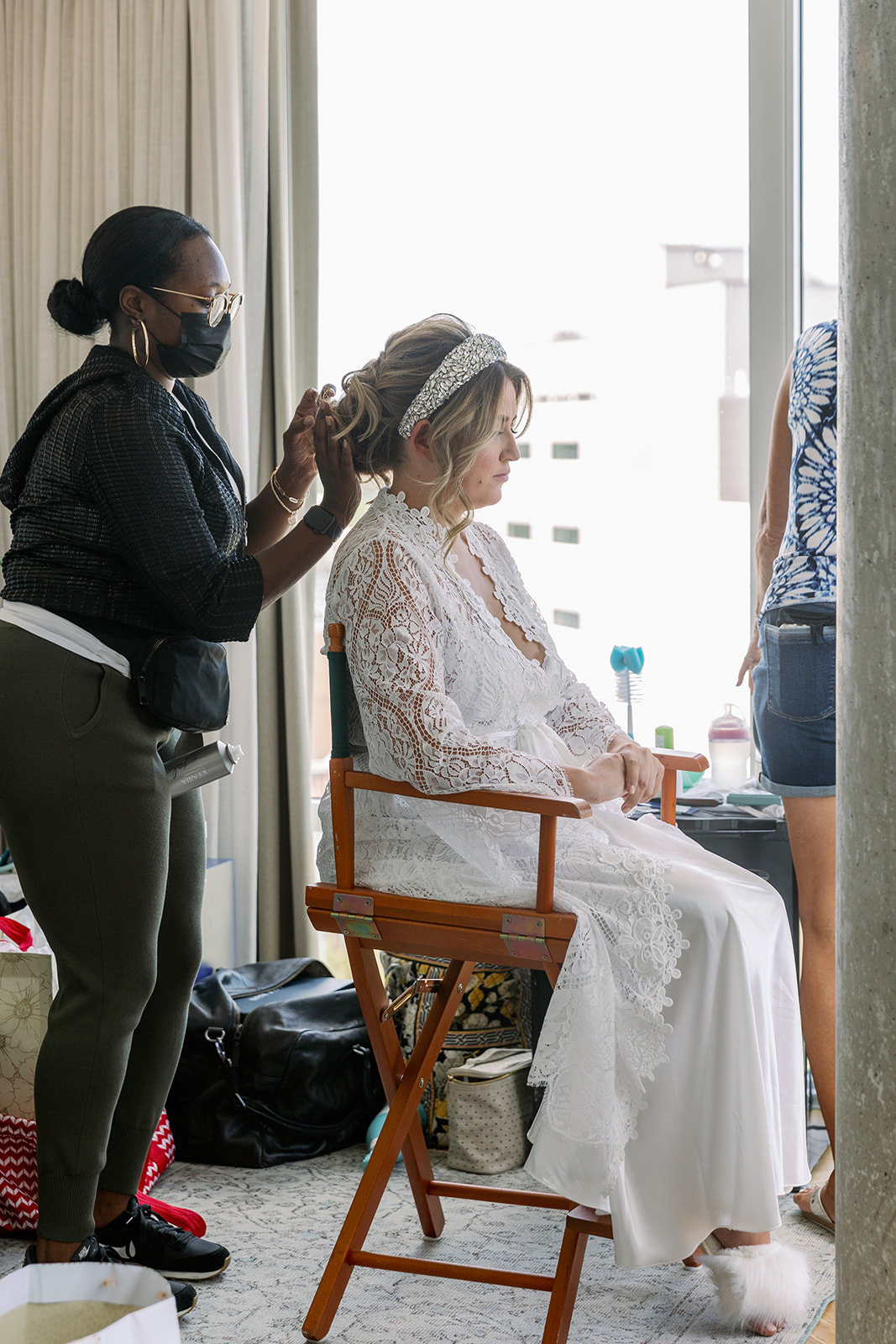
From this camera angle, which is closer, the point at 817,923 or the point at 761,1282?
the point at 761,1282

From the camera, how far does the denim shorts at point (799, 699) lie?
1.95 metres

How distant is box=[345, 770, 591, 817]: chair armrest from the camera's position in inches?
59.5

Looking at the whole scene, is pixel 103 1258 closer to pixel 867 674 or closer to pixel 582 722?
pixel 582 722

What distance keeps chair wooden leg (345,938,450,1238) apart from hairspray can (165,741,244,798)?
12.2 inches

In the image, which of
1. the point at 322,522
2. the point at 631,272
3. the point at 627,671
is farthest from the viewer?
the point at 631,272

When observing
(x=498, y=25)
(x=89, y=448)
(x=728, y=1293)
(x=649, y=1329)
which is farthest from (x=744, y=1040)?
(x=498, y=25)

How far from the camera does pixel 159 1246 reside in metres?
1.88

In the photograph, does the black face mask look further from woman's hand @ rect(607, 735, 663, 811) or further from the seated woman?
woman's hand @ rect(607, 735, 663, 811)

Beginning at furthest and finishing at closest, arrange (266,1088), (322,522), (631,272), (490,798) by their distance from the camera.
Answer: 1. (631,272)
2. (266,1088)
3. (322,522)
4. (490,798)

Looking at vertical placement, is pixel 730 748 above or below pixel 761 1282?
above

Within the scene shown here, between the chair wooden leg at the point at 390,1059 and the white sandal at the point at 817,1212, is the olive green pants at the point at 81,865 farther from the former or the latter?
the white sandal at the point at 817,1212

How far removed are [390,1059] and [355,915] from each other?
31cm

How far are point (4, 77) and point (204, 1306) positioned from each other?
3.05 m

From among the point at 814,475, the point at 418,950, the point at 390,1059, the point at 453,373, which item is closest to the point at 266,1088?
the point at 390,1059
